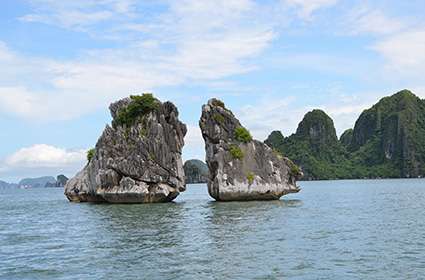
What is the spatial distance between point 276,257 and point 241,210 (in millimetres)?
22257

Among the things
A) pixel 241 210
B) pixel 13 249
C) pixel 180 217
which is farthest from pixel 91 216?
pixel 13 249

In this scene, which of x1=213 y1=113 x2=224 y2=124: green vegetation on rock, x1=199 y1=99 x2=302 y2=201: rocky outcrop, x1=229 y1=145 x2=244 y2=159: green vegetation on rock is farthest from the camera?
x1=213 y1=113 x2=224 y2=124: green vegetation on rock

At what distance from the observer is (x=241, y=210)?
44.6m

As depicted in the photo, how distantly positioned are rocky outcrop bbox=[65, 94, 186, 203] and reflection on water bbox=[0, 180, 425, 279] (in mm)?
14990

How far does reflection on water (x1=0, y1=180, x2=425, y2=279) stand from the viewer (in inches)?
782

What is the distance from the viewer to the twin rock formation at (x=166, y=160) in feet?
182

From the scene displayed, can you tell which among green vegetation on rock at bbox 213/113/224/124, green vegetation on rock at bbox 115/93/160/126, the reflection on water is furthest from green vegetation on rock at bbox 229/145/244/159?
the reflection on water

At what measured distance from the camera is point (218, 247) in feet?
83.0

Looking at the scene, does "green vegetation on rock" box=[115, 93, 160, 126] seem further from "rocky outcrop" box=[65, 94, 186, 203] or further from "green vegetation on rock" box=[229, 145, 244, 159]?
"green vegetation on rock" box=[229, 145, 244, 159]

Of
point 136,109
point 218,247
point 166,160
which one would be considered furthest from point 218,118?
point 218,247

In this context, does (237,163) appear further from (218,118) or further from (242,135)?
(218,118)

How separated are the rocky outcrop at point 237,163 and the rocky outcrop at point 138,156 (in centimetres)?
404

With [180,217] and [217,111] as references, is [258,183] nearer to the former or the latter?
[217,111]

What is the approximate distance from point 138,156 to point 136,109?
586cm
